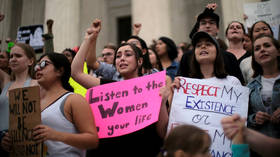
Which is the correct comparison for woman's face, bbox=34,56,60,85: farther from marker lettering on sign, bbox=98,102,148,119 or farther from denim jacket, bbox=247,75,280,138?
denim jacket, bbox=247,75,280,138

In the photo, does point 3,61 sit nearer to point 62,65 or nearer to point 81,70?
point 81,70

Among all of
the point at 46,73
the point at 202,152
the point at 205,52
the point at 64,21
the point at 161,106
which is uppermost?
the point at 64,21

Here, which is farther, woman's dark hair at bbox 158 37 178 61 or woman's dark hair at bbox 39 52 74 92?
woman's dark hair at bbox 158 37 178 61

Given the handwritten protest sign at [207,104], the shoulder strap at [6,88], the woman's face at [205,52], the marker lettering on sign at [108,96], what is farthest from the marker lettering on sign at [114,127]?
the shoulder strap at [6,88]

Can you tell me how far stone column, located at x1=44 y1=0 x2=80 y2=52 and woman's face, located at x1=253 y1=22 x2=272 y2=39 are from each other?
23.1ft

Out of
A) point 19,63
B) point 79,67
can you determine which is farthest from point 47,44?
point 79,67

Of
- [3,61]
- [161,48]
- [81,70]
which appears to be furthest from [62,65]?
[3,61]

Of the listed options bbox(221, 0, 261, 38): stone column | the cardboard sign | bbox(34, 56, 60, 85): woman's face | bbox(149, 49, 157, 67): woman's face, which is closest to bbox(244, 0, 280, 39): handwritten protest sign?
bbox(221, 0, 261, 38): stone column

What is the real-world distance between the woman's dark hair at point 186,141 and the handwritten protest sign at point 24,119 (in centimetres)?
Answer: 119

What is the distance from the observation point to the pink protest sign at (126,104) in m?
2.85

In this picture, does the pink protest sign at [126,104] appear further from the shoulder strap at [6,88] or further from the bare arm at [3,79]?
the bare arm at [3,79]

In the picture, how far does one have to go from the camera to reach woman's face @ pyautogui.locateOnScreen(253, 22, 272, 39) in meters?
4.50

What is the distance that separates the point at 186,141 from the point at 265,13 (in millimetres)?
5062

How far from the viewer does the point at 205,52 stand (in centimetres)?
329
